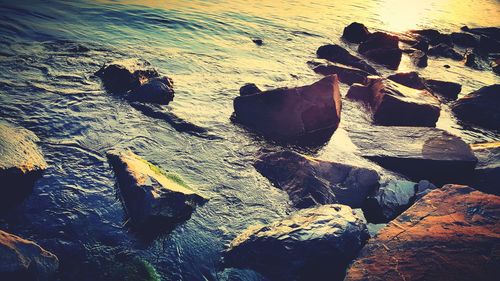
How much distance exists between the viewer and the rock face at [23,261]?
2.21m

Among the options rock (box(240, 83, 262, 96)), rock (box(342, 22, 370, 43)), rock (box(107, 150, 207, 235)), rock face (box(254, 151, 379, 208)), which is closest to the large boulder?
rock (box(240, 83, 262, 96))

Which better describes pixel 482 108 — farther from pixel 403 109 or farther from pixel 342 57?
pixel 342 57

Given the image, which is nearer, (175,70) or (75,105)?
(75,105)

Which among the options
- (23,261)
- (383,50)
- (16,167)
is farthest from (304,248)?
(383,50)

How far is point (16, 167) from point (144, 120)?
201cm

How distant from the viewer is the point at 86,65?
22.0 feet

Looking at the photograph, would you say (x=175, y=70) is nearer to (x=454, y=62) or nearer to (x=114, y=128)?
(x=114, y=128)

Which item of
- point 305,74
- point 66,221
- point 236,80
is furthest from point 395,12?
point 66,221

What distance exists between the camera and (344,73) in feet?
25.9

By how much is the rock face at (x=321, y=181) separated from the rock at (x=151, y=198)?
0.97m

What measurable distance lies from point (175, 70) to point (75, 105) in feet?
8.83

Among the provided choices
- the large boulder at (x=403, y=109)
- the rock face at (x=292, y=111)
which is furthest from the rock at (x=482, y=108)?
A: the rock face at (x=292, y=111)

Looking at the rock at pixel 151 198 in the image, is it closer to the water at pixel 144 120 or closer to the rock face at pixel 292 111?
the water at pixel 144 120

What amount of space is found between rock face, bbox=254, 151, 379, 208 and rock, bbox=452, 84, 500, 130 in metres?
4.00
